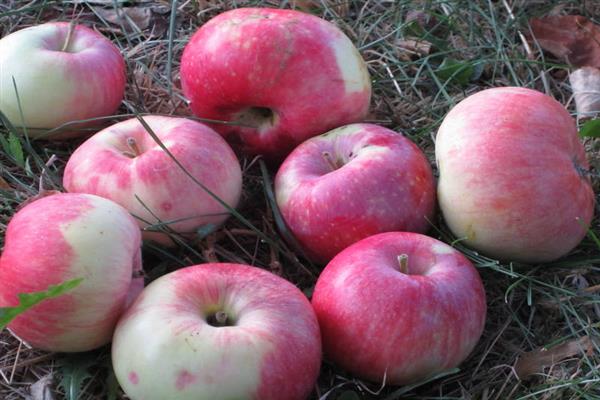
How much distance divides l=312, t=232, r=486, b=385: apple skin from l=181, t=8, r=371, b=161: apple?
0.55 m

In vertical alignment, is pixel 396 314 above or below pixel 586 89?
above

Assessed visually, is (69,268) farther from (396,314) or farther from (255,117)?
(255,117)

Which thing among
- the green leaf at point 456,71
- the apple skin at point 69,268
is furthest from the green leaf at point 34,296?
the green leaf at point 456,71

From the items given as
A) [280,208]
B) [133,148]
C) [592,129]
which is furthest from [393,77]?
[133,148]

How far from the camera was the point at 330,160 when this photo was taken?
7.08 ft

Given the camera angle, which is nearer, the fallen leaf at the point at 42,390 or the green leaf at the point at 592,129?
the fallen leaf at the point at 42,390

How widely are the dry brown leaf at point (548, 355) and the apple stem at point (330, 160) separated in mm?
686

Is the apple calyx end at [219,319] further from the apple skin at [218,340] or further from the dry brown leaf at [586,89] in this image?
the dry brown leaf at [586,89]

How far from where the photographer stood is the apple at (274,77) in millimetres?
2174

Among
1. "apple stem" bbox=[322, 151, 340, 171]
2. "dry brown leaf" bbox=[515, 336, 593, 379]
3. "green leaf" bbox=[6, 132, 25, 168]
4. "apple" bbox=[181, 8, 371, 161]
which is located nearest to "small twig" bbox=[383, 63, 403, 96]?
"apple" bbox=[181, 8, 371, 161]

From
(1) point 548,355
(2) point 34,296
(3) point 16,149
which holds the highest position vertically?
(2) point 34,296

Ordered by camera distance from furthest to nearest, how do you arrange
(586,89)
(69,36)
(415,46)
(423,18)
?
1. (423,18)
2. (415,46)
3. (586,89)
4. (69,36)

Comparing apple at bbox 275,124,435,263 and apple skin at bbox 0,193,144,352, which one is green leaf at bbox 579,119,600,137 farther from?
apple skin at bbox 0,193,144,352

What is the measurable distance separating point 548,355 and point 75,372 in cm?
109
